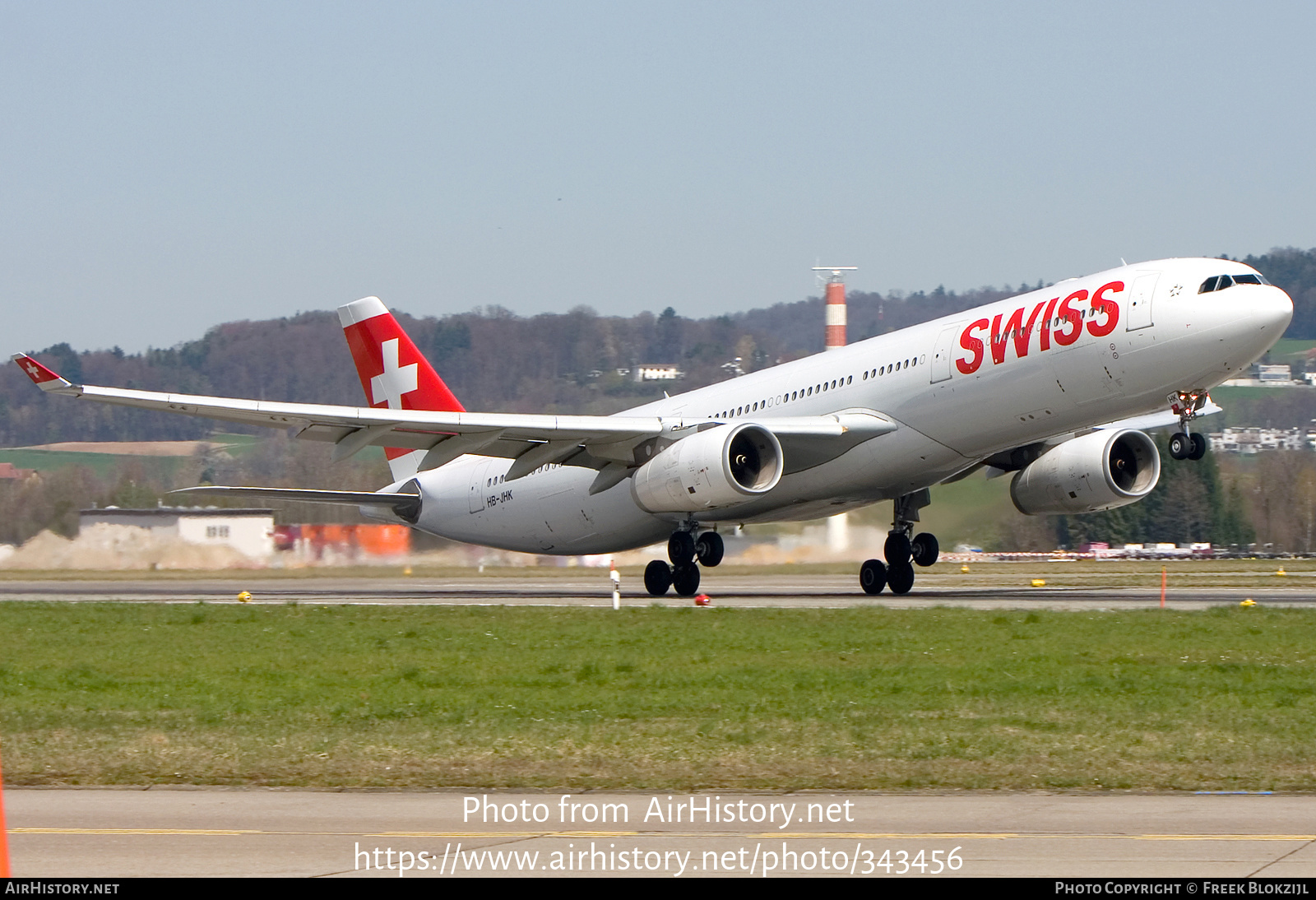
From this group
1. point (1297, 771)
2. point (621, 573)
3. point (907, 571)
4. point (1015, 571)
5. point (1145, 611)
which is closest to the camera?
point (1297, 771)

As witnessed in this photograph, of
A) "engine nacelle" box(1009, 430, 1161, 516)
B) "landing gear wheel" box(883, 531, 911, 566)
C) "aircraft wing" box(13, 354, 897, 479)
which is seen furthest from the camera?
"landing gear wheel" box(883, 531, 911, 566)

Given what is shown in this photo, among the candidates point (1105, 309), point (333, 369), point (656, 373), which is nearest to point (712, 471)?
point (1105, 309)

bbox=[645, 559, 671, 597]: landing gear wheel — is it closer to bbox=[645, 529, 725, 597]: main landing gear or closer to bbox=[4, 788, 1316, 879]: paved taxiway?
bbox=[645, 529, 725, 597]: main landing gear

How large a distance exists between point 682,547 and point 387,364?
33.9ft

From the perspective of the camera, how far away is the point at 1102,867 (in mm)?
8477

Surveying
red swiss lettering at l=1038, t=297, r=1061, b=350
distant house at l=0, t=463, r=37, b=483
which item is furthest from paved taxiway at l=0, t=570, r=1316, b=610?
distant house at l=0, t=463, r=37, b=483

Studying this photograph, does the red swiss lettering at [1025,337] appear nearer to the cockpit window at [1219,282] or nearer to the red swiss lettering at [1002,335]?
the red swiss lettering at [1002,335]

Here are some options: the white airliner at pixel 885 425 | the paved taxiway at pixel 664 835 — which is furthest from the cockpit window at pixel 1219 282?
the paved taxiway at pixel 664 835

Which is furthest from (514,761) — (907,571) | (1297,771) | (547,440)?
(907,571)

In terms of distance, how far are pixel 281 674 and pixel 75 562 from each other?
3726 centimetres

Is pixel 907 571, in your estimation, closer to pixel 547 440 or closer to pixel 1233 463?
pixel 547 440

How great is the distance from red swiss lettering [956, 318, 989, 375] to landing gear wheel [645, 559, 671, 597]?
26.2 feet

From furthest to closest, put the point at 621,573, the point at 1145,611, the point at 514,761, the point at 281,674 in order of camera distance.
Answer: the point at 621,573
the point at 1145,611
the point at 281,674
the point at 514,761

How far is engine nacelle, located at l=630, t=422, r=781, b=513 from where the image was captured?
2931cm
